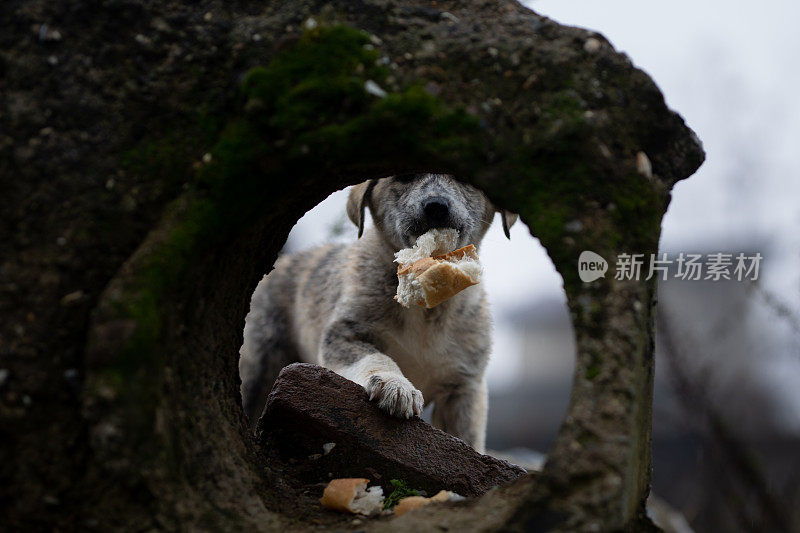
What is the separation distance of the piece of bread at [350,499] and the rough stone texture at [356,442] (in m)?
0.31

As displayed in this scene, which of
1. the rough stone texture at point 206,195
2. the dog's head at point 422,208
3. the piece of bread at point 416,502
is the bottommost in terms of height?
the piece of bread at point 416,502

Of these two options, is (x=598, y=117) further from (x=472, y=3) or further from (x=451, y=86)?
(x=472, y=3)

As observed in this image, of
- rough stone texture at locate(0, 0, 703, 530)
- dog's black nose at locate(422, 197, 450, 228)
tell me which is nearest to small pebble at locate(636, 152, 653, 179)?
rough stone texture at locate(0, 0, 703, 530)

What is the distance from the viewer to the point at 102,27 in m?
2.44

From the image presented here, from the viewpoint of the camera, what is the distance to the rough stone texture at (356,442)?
338 centimetres

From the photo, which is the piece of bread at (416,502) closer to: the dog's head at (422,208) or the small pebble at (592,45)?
the small pebble at (592,45)

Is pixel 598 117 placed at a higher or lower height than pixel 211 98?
higher

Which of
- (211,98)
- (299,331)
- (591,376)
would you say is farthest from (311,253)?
(591,376)

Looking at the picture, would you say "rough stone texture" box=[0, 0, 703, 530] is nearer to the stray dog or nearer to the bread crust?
the bread crust

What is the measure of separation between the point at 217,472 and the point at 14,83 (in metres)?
1.50

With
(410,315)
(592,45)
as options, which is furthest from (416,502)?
(410,315)

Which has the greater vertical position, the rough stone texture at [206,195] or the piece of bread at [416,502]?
the rough stone texture at [206,195]

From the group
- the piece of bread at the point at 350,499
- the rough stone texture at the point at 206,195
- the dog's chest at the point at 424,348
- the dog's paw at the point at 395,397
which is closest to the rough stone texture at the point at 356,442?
the dog's paw at the point at 395,397

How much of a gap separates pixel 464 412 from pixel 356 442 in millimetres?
1873
